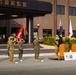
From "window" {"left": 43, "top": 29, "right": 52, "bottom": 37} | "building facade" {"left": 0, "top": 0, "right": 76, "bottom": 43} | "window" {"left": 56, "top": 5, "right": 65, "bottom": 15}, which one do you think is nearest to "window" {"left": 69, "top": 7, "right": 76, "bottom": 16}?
"building facade" {"left": 0, "top": 0, "right": 76, "bottom": 43}

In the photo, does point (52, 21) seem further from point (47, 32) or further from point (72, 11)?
point (72, 11)

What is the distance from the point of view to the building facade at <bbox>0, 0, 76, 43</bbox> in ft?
150

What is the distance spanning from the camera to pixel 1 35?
45.3 m

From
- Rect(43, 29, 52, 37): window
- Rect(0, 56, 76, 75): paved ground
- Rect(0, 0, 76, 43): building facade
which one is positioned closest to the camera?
Rect(0, 56, 76, 75): paved ground

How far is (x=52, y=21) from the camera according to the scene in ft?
169

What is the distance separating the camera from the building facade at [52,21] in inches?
1804

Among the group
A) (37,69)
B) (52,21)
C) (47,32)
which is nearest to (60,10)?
(52,21)

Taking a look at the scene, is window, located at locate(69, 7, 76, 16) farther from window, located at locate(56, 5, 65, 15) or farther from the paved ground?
the paved ground

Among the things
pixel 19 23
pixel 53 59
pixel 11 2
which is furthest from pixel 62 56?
pixel 19 23

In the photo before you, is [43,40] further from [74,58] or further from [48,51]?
[74,58]

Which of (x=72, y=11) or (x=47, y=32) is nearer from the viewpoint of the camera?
(x=47, y=32)

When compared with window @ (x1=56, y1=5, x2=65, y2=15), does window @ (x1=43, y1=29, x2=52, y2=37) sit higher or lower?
lower

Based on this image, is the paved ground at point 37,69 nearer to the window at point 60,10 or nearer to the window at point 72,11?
the window at point 60,10

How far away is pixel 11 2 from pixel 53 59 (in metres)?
11.1
